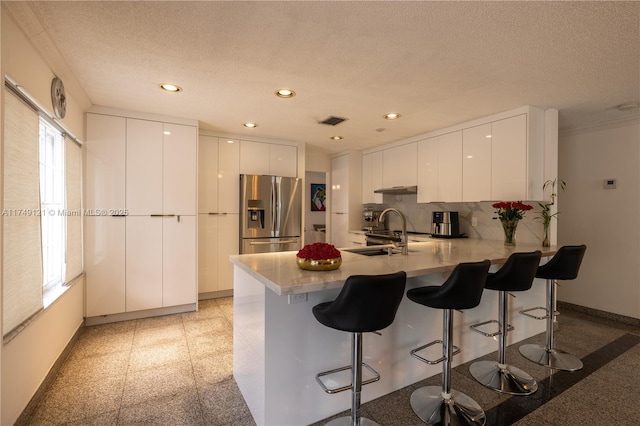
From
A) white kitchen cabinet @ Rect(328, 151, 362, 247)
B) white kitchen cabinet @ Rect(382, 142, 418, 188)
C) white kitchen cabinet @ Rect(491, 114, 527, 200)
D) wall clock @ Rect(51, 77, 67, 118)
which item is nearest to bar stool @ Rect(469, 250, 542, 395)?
white kitchen cabinet @ Rect(491, 114, 527, 200)

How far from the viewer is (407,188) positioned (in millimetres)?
4293

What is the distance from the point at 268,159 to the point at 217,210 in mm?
1041

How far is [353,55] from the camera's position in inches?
80.6

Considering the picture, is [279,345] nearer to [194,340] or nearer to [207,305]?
[194,340]

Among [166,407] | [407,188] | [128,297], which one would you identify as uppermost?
[407,188]

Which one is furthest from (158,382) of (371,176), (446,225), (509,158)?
(371,176)

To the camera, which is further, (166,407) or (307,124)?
(307,124)

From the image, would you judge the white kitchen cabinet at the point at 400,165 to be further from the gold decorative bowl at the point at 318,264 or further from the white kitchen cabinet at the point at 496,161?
the gold decorative bowl at the point at 318,264

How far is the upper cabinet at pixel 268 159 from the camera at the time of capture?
14.4 feet

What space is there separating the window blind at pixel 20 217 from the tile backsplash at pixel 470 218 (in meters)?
4.23

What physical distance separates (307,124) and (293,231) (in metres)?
1.60

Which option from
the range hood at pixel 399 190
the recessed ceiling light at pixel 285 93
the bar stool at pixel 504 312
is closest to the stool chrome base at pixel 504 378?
the bar stool at pixel 504 312

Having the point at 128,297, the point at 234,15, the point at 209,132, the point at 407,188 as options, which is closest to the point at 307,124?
the point at 209,132

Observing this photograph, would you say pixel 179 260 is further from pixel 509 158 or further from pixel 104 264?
pixel 509 158
